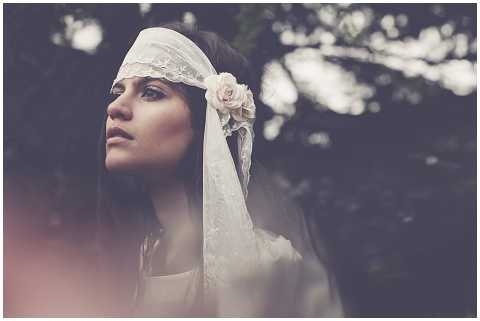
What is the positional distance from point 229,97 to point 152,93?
22cm

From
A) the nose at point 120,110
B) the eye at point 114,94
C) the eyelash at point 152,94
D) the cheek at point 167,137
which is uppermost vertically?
the eye at point 114,94

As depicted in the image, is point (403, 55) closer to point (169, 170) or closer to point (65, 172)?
point (169, 170)

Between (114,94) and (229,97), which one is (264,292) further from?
(114,94)

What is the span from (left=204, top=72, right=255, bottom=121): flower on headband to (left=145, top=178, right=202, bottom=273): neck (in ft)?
0.86

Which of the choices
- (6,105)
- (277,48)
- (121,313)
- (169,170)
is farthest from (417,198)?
(6,105)

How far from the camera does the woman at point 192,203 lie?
1.80 metres

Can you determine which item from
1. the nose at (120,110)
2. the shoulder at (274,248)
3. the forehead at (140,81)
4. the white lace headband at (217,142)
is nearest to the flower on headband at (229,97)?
the white lace headband at (217,142)

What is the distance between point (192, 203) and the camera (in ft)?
6.31

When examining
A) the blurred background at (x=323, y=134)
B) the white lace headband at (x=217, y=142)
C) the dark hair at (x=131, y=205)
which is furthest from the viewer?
the blurred background at (x=323, y=134)

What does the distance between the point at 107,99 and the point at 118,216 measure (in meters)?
0.39

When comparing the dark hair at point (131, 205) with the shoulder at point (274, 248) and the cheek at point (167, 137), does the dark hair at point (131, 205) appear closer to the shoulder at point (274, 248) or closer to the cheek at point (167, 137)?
the cheek at point (167, 137)

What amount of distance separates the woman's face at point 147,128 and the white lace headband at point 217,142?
5 centimetres

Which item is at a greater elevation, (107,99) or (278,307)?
(107,99)

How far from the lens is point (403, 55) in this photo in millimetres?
2406
